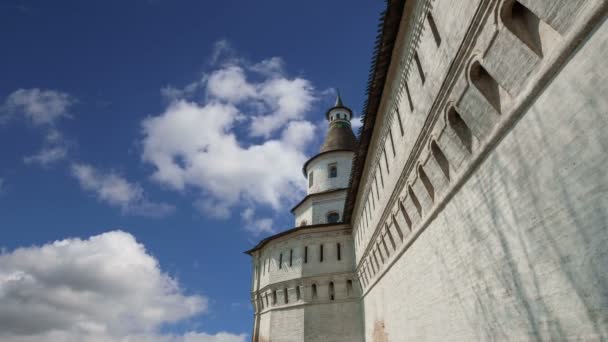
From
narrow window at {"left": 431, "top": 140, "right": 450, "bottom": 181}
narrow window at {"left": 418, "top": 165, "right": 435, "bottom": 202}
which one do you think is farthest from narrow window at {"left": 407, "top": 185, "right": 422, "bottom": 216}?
narrow window at {"left": 431, "top": 140, "right": 450, "bottom": 181}

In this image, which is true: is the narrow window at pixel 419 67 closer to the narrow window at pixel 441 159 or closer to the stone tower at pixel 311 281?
the narrow window at pixel 441 159

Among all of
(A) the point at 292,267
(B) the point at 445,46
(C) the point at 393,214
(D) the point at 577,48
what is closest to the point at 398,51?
(B) the point at 445,46

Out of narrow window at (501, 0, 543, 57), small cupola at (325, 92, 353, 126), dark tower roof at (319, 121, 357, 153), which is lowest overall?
narrow window at (501, 0, 543, 57)

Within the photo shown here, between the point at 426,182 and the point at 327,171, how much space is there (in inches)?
722

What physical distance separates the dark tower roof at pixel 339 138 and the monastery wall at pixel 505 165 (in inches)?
719

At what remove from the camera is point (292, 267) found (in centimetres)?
2106

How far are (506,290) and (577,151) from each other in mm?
2442

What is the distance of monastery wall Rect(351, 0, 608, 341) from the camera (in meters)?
3.78

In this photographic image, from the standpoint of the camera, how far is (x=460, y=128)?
251 inches

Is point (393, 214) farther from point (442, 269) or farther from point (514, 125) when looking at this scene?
point (514, 125)

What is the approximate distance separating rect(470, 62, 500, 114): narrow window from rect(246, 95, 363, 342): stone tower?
52.0 feet

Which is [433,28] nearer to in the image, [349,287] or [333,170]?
[349,287]

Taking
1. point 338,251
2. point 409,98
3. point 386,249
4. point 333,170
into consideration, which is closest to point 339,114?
point 333,170

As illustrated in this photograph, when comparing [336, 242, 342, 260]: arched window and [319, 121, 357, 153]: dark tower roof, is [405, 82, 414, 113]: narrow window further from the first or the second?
[319, 121, 357, 153]: dark tower roof
